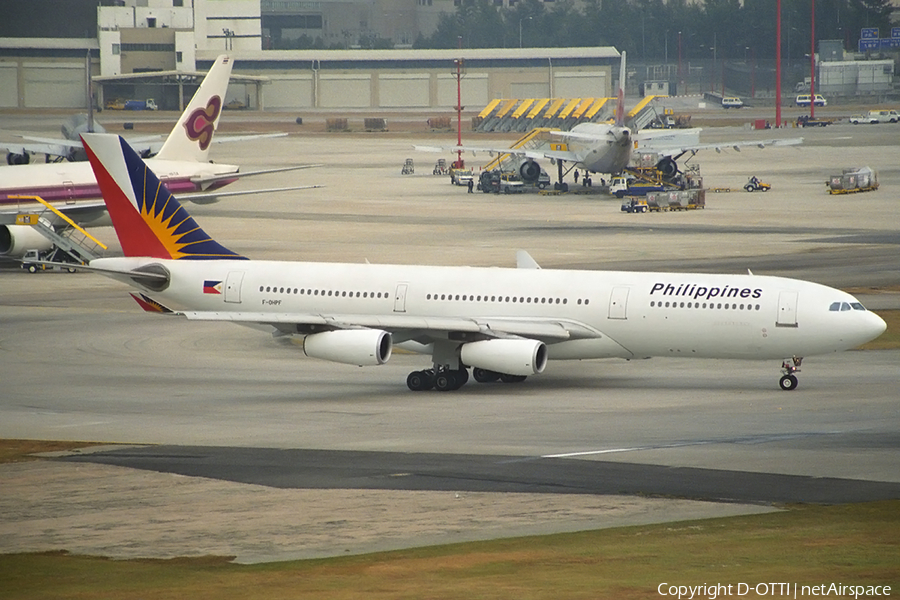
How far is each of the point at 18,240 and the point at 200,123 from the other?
15.1 m

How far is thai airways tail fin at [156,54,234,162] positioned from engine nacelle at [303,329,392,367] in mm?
44930

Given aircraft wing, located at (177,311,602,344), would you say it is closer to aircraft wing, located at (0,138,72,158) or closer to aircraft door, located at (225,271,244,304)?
aircraft door, located at (225,271,244,304)

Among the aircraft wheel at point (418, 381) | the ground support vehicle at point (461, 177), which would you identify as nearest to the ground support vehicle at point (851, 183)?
the ground support vehicle at point (461, 177)

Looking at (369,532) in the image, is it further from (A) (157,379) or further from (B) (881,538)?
(A) (157,379)

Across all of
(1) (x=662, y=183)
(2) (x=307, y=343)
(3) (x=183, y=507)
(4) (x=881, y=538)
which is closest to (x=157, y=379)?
(2) (x=307, y=343)

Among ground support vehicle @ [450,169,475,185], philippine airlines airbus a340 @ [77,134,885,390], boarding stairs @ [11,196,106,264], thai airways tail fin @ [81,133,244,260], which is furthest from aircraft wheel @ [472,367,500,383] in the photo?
ground support vehicle @ [450,169,475,185]

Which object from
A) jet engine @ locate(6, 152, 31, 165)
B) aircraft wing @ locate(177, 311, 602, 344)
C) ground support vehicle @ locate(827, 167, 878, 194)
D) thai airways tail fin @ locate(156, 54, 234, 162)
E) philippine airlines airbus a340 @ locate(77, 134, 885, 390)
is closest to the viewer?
philippine airlines airbus a340 @ locate(77, 134, 885, 390)

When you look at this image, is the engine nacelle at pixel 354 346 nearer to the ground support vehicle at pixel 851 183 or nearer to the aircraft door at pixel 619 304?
the aircraft door at pixel 619 304

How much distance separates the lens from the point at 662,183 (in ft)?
401

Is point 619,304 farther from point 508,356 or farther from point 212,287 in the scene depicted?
point 212,287

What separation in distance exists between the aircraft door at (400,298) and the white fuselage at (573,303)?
4cm

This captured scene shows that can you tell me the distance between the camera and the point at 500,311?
47.7 m

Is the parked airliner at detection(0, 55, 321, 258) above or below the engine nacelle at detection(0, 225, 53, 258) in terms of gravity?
above

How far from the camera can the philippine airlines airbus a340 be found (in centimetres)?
4475
